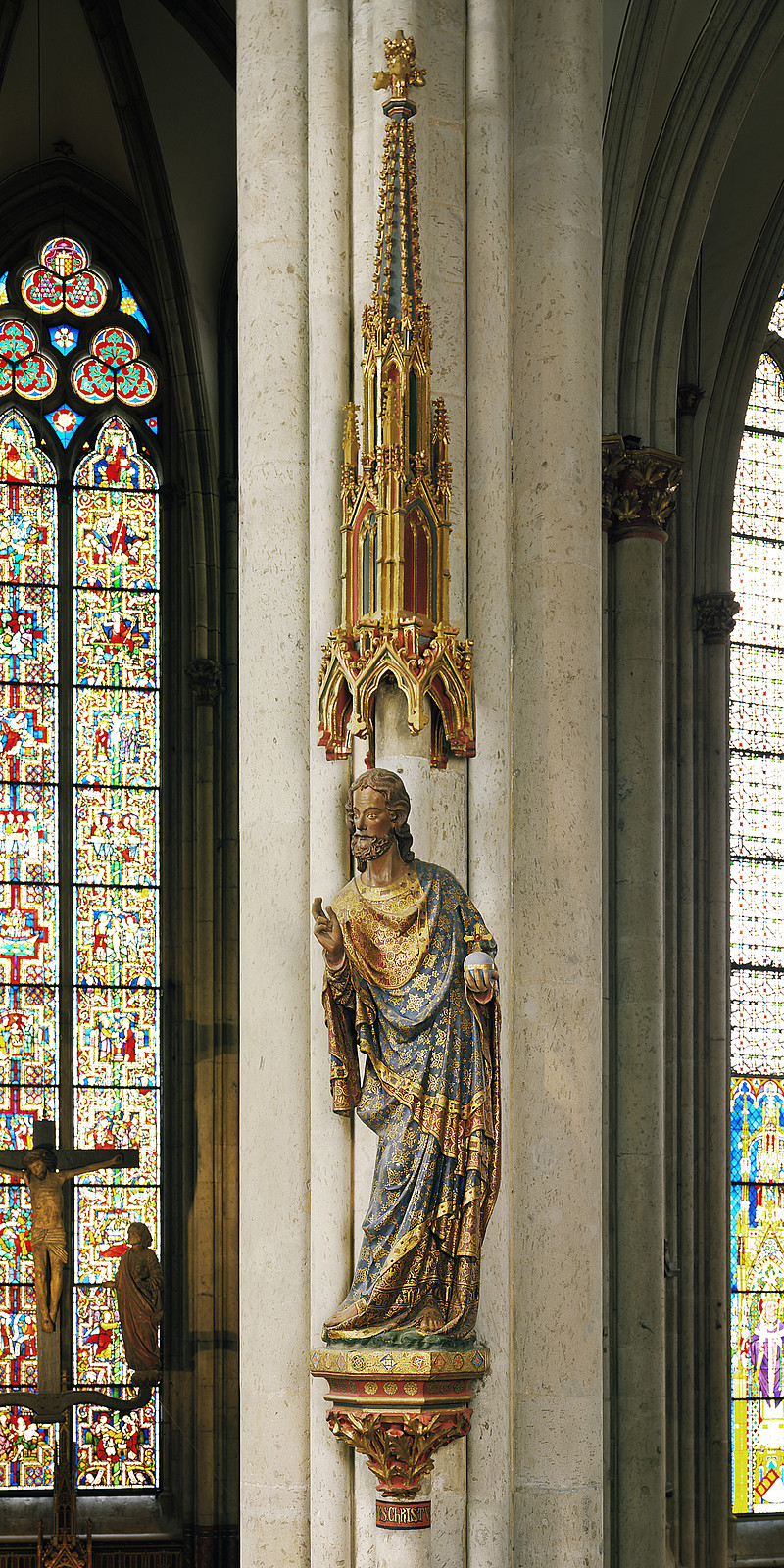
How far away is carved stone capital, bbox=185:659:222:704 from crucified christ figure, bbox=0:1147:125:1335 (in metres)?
3.63

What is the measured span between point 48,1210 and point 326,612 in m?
9.00

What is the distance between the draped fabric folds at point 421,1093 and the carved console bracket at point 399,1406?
0.29 feet

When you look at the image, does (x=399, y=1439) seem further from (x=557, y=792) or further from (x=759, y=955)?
(x=759, y=955)

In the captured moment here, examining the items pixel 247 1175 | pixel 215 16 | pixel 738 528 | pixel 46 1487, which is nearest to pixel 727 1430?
pixel 46 1487

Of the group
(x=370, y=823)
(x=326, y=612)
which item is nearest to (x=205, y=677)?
(x=326, y=612)

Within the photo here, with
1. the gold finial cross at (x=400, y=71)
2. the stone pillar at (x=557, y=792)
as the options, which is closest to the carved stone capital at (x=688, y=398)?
the stone pillar at (x=557, y=792)

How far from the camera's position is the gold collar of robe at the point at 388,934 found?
22.7 feet

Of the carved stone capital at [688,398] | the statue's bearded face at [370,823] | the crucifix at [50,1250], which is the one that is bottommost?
the crucifix at [50,1250]

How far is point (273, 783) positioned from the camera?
26.3ft

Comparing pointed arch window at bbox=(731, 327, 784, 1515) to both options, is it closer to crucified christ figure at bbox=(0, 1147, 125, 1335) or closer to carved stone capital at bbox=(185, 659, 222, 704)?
carved stone capital at bbox=(185, 659, 222, 704)

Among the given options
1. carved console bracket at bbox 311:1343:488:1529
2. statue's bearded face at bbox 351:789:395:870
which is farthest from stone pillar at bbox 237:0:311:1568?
statue's bearded face at bbox 351:789:395:870

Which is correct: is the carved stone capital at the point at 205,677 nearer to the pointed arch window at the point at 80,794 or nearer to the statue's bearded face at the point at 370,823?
the pointed arch window at the point at 80,794

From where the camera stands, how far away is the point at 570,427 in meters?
8.42

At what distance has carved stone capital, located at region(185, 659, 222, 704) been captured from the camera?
17.3m
